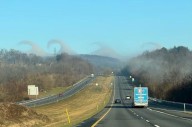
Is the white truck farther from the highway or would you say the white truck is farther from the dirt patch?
the dirt patch

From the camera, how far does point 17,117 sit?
139 ft

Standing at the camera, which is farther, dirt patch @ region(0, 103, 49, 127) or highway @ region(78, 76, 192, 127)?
dirt patch @ region(0, 103, 49, 127)

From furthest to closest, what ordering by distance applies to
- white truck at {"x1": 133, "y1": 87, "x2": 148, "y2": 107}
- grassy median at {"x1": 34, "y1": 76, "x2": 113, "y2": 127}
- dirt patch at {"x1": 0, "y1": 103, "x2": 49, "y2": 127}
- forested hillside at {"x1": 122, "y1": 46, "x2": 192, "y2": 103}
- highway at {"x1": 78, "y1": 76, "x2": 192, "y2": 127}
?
forested hillside at {"x1": 122, "y1": 46, "x2": 192, "y2": 103}, white truck at {"x1": 133, "y1": 87, "x2": 148, "y2": 107}, grassy median at {"x1": 34, "y1": 76, "x2": 113, "y2": 127}, dirt patch at {"x1": 0, "y1": 103, "x2": 49, "y2": 127}, highway at {"x1": 78, "y1": 76, "x2": 192, "y2": 127}

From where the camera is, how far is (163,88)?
125438 millimetres

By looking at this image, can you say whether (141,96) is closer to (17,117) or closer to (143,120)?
(17,117)

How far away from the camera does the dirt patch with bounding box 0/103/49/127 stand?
39.5 m

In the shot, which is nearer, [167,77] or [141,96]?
[141,96]

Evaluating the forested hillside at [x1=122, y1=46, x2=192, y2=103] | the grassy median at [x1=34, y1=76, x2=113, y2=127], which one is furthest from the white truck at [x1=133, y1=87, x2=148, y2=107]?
the forested hillside at [x1=122, y1=46, x2=192, y2=103]

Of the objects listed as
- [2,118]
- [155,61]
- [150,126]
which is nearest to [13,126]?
[2,118]

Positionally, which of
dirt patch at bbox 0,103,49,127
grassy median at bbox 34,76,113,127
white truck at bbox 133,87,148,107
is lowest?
grassy median at bbox 34,76,113,127

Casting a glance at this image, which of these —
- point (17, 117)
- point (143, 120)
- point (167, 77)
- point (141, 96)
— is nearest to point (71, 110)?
point (141, 96)

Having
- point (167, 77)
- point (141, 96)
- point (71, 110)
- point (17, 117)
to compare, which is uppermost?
point (167, 77)

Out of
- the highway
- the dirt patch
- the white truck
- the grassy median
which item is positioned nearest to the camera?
the highway

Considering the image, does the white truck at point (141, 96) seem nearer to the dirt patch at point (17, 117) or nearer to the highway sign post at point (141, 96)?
the highway sign post at point (141, 96)
